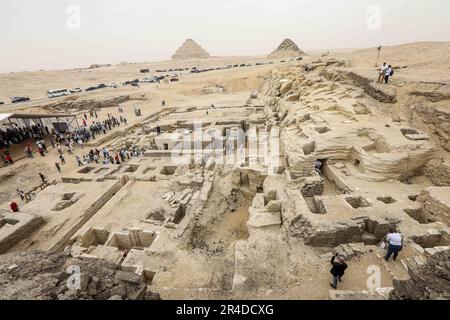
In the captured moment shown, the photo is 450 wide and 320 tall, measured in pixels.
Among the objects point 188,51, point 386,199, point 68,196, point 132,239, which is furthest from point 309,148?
point 188,51

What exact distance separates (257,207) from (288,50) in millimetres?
74838

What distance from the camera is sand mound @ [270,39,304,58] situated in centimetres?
7040

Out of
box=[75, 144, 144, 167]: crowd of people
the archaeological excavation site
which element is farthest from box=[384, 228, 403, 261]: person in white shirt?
box=[75, 144, 144, 167]: crowd of people

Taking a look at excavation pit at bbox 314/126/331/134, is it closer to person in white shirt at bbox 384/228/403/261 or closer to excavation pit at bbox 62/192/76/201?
person in white shirt at bbox 384/228/403/261

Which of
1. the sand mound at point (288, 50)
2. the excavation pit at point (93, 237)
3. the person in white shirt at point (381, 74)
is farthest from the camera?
the sand mound at point (288, 50)

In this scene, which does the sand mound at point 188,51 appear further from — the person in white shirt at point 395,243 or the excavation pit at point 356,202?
the person in white shirt at point 395,243

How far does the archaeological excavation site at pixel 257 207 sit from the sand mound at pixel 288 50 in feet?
189

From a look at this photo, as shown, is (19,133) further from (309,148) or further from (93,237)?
(309,148)

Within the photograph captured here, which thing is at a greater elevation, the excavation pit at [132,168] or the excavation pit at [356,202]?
the excavation pit at [356,202]

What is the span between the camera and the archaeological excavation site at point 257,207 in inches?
214

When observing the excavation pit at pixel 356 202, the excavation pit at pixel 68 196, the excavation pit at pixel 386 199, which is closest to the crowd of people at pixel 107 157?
the excavation pit at pixel 68 196

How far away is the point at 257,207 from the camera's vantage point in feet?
30.0
